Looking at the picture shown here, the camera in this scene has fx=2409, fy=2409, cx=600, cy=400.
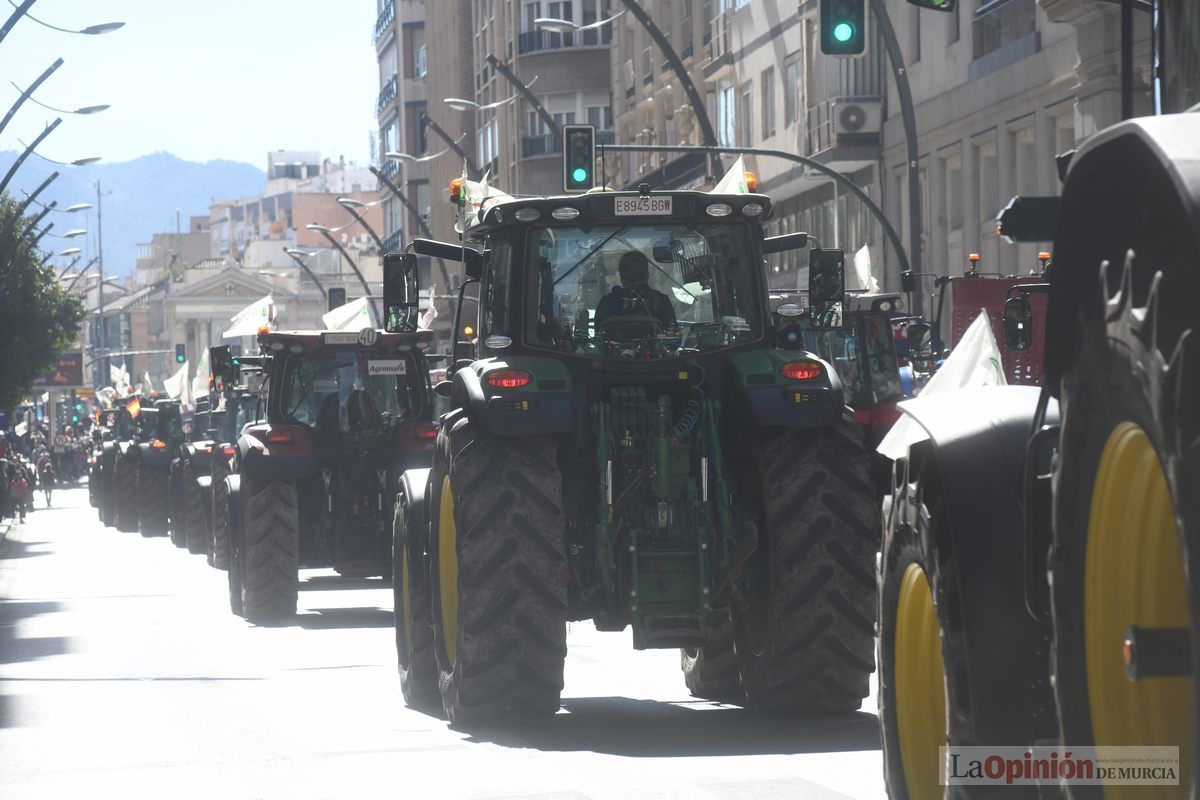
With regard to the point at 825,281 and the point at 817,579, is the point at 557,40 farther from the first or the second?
the point at 817,579

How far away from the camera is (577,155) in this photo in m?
30.4

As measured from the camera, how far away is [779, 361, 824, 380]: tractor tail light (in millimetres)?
11031

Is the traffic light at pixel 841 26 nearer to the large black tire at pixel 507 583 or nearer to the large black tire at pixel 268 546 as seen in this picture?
the large black tire at pixel 268 546

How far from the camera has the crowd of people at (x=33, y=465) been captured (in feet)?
177

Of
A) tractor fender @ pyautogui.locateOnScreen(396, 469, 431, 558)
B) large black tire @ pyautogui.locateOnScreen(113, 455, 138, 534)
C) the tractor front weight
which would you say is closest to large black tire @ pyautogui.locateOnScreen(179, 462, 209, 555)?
large black tire @ pyautogui.locateOnScreen(113, 455, 138, 534)

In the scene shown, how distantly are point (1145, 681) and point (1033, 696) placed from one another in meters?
0.88

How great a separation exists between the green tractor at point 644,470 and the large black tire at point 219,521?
1355 centimetres

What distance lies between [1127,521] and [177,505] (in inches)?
1400

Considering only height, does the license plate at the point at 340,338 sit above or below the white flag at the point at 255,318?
below

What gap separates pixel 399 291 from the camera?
12516 mm

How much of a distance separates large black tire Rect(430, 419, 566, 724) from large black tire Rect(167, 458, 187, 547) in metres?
27.2

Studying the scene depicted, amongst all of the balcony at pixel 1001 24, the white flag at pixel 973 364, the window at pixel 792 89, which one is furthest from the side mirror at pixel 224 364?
the window at pixel 792 89

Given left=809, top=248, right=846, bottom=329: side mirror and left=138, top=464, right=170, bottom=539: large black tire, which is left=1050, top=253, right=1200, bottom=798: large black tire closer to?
left=809, top=248, right=846, bottom=329: side mirror

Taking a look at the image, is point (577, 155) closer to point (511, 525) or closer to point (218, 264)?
point (511, 525)
